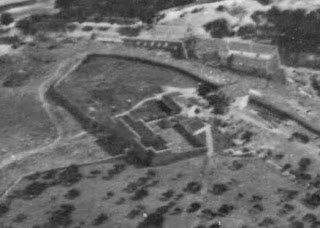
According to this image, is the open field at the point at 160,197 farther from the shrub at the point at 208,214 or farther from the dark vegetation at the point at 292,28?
the dark vegetation at the point at 292,28

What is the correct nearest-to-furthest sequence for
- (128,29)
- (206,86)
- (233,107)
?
(233,107), (206,86), (128,29)

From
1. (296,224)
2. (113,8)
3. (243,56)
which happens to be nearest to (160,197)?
(296,224)

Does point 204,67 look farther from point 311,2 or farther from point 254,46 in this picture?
point 311,2

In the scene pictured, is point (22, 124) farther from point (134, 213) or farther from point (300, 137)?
point (300, 137)

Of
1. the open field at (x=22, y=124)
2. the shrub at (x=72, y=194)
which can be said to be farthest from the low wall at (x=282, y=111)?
the shrub at (x=72, y=194)

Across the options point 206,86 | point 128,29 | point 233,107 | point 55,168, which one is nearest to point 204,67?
point 206,86
